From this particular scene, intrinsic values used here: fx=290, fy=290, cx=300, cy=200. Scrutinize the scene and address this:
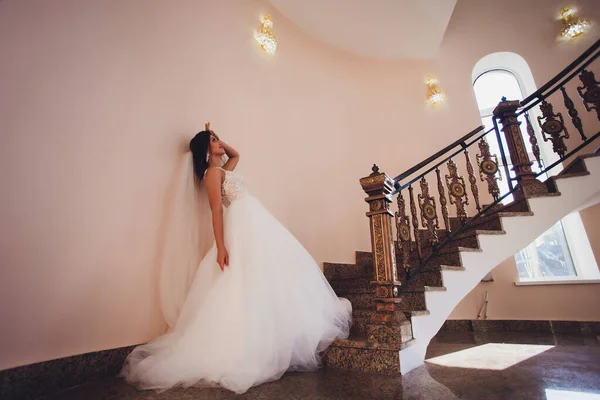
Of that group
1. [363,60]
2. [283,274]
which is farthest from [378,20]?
[283,274]

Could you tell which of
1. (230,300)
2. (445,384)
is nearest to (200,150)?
(230,300)

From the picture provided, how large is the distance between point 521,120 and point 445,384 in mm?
3902

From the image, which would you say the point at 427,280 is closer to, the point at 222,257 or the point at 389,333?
the point at 389,333

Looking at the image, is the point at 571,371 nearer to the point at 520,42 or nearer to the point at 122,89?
the point at 122,89

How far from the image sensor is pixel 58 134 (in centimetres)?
154

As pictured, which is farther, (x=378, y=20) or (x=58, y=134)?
(x=378, y=20)

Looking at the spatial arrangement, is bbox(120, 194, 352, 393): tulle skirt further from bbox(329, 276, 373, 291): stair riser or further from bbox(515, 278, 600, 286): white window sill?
bbox(515, 278, 600, 286): white window sill

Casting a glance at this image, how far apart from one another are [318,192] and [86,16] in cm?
262

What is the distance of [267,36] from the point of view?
3.45 m

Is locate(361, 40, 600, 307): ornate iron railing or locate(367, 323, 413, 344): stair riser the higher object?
locate(361, 40, 600, 307): ornate iron railing

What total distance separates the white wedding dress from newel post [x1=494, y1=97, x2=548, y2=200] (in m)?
2.21

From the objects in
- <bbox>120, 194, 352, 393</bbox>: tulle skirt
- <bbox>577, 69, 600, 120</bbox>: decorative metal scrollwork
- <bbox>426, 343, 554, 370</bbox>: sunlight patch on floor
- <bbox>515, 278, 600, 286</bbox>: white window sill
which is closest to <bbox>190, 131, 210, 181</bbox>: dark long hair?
<bbox>120, 194, 352, 393</bbox>: tulle skirt

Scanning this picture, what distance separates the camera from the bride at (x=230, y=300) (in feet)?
4.88

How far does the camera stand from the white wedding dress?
1.47 meters
